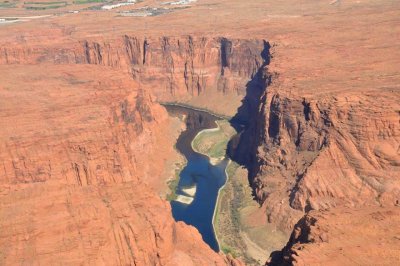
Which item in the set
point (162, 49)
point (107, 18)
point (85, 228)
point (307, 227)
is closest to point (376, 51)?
point (162, 49)

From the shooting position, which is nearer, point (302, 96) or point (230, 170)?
point (302, 96)

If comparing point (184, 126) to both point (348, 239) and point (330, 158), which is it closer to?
point (330, 158)

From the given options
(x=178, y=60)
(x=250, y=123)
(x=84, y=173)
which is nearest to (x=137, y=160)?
(x=84, y=173)

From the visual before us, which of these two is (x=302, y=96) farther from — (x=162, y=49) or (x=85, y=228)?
(x=162, y=49)

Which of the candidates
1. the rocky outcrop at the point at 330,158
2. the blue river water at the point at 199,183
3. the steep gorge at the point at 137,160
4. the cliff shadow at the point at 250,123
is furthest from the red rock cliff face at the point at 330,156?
Result: the blue river water at the point at 199,183

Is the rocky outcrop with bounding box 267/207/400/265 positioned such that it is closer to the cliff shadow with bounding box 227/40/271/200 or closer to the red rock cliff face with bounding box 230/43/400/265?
the red rock cliff face with bounding box 230/43/400/265

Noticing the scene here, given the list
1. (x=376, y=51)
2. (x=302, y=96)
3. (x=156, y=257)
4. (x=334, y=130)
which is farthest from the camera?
(x=376, y=51)

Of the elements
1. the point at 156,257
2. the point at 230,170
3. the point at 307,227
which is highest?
the point at 307,227
